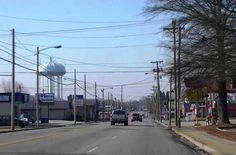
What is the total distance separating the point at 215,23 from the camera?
25.0m

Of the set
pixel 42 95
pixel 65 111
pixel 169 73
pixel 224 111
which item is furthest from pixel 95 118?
pixel 169 73

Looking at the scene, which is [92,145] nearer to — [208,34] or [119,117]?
[208,34]

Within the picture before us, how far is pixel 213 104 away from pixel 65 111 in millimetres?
77329

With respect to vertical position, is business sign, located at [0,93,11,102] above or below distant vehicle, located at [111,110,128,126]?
above

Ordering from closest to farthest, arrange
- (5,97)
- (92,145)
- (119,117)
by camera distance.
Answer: (92,145)
(119,117)
(5,97)

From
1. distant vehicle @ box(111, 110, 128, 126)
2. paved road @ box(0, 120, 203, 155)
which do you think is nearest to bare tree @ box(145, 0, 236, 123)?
paved road @ box(0, 120, 203, 155)

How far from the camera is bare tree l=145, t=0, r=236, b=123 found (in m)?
25.2

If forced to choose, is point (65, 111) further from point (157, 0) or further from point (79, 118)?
point (157, 0)

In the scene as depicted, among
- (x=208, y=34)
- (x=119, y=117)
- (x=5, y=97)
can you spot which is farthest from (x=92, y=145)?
(x=5, y=97)

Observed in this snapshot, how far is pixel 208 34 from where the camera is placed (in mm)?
27547

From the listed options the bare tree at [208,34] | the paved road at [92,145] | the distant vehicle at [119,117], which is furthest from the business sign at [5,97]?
the bare tree at [208,34]

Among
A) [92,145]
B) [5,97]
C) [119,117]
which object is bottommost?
[92,145]

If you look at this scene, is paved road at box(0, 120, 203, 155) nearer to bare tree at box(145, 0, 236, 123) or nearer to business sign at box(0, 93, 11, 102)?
bare tree at box(145, 0, 236, 123)

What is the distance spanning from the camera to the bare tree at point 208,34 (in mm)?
25156
